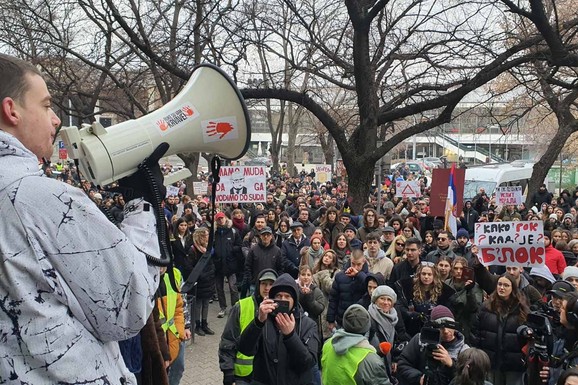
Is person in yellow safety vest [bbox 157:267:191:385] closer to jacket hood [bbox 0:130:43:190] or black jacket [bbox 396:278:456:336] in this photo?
black jacket [bbox 396:278:456:336]

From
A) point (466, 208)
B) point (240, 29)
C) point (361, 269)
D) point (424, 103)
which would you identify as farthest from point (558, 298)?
point (466, 208)

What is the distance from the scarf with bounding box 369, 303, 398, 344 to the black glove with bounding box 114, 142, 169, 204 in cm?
350

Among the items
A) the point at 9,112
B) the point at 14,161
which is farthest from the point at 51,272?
the point at 9,112

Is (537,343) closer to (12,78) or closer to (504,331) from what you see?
(504,331)

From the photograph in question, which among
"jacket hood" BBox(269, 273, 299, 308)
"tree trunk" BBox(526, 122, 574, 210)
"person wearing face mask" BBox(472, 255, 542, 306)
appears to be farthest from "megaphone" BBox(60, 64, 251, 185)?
"tree trunk" BBox(526, 122, 574, 210)

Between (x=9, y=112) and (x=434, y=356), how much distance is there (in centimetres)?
339

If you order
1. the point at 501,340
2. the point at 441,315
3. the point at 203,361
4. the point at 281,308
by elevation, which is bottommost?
the point at 203,361

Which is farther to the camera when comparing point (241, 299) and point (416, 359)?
point (241, 299)

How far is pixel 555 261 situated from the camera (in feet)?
23.8

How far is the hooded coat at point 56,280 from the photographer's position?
1.12 m

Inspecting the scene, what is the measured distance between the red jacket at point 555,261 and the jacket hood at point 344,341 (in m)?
4.63

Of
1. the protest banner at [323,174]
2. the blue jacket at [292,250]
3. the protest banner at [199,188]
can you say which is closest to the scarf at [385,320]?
the blue jacket at [292,250]

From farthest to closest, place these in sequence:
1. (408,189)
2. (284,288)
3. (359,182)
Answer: (408,189) → (359,182) → (284,288)

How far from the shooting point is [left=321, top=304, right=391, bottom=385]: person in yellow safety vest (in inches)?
139
